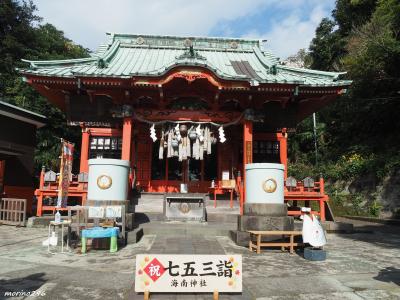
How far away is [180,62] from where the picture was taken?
47.9 feet

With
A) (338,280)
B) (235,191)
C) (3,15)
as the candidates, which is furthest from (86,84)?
(3,15)

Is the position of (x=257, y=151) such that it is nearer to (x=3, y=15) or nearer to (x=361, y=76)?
(x=361, y=76)

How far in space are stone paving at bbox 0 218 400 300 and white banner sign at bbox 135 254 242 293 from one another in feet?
1.02

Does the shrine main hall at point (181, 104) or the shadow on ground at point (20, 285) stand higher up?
the shrine main hall at point (181, 104)

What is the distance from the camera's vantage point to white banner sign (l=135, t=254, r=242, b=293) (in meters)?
5.15

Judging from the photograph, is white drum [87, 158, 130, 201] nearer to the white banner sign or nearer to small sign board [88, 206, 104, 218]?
small sign board [88, 206, 104, 218]

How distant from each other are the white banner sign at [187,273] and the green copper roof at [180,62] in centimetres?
1056

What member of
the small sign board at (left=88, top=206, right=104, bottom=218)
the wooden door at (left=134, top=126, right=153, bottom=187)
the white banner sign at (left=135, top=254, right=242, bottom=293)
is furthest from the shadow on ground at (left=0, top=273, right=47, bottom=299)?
the wooden door at (left=134, top=126, right=153, bottom=187)

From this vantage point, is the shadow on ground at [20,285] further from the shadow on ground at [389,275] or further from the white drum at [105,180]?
the shadow on ground at [389,275]

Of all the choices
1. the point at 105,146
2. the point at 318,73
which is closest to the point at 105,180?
the point at 105,146

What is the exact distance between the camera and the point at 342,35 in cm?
3775

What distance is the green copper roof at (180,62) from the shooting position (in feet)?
49.1

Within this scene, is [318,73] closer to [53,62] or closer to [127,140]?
[127,140]

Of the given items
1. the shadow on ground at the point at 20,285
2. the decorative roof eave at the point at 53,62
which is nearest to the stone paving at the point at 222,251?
the shadow on ground at the point at 20,285
